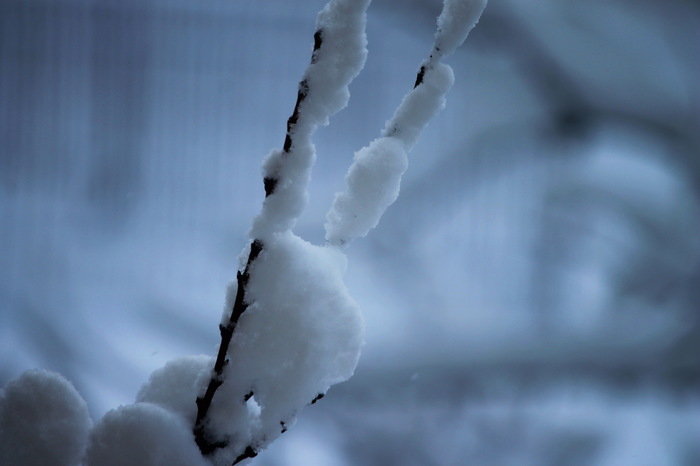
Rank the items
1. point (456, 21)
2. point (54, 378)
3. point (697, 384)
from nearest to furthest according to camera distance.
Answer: point (456, 21), point (54, 378), point (697, 384)

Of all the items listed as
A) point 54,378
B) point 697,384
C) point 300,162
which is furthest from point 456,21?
point 697,384

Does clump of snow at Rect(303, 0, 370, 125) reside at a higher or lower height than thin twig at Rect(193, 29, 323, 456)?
higher

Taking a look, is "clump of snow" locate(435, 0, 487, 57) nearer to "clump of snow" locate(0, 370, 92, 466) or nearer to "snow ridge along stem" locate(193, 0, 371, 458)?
"snow ridge along stem" locate(193, 0, 371, 458)

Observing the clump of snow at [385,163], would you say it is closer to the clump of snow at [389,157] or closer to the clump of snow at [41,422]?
the clump of snow at [389,157]

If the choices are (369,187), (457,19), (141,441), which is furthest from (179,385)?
(457,19)

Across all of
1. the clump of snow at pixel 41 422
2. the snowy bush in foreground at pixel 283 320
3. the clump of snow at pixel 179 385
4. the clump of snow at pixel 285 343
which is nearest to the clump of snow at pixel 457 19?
the snowy bush in foreground at pixel 283 320

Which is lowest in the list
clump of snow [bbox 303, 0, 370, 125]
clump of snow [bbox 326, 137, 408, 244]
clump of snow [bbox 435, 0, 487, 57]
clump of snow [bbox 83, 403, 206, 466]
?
clump of snow [bbox 83, 403, 206, 466]

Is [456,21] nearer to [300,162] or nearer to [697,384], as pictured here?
[300,162]

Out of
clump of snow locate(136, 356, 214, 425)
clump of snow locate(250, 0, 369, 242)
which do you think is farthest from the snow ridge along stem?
clump of snow locate(136, 356, 214, 425)
